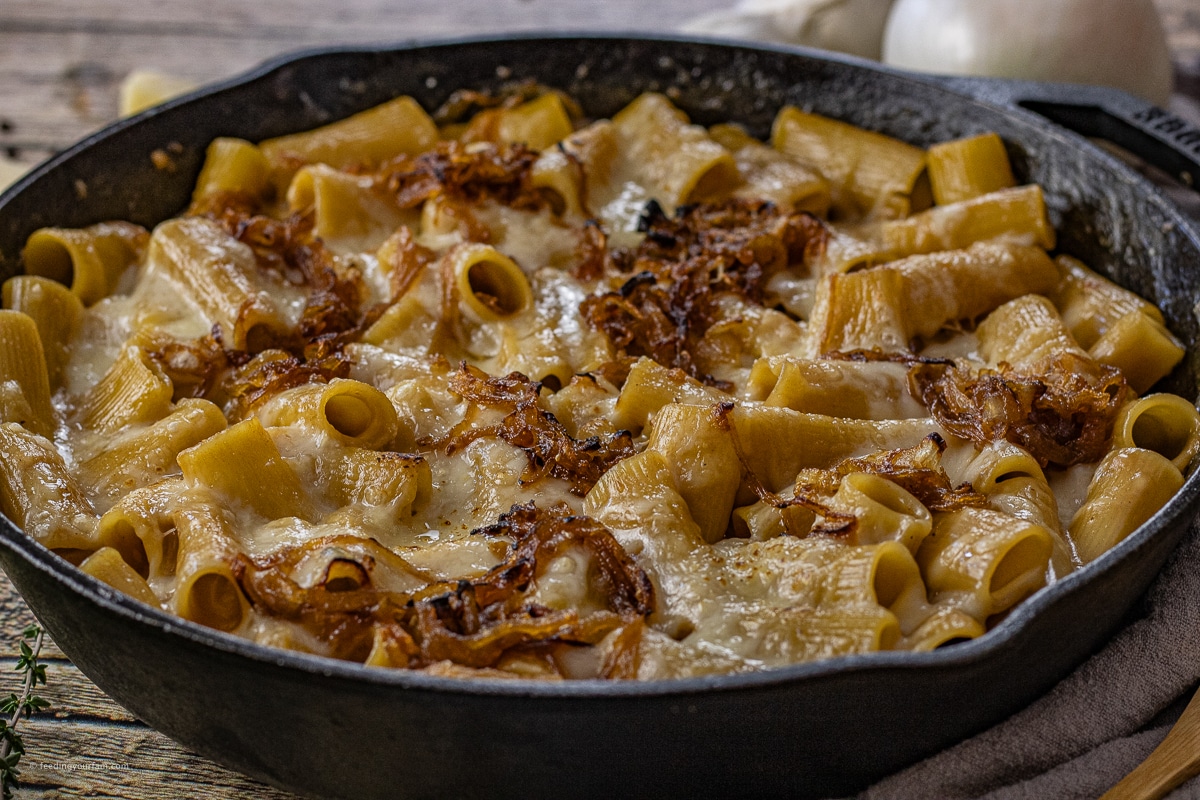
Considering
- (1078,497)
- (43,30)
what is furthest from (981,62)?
(43,30)

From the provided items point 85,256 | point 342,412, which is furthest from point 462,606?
point 85,256

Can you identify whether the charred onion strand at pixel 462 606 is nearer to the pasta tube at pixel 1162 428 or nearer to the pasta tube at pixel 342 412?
the pasta tube at pixel 342 412

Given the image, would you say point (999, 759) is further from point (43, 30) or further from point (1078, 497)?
point (43, 30)

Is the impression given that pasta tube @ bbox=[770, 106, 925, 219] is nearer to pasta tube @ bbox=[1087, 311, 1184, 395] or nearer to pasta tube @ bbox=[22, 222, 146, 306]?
pasta tube @ bbox=[1087, 311, 1184, 395]

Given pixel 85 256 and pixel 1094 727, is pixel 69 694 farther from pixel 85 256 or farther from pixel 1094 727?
pixel 1094 727

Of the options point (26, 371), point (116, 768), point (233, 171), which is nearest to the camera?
point (116, 768)
